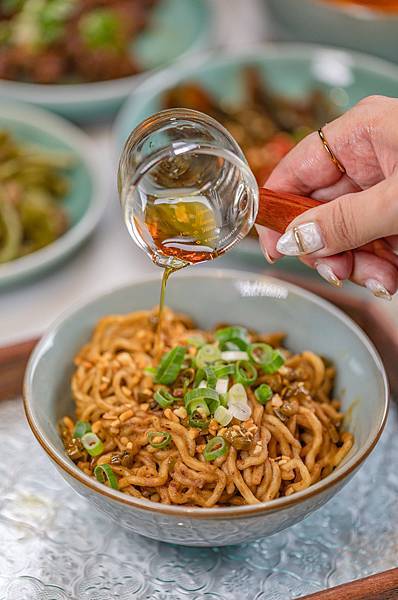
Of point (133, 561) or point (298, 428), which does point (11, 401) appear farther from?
point (298, 428)

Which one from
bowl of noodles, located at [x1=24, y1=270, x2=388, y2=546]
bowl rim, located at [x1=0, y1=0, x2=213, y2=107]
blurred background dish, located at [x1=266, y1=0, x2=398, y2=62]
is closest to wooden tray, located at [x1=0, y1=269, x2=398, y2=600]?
bowl of noodles, located at [x1=24, y1=270, x2=388, y2=546]

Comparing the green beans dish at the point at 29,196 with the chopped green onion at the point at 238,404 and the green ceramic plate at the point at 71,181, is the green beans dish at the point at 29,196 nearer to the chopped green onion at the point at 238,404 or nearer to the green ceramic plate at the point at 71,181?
the green ceramic plate at the point at 71,181

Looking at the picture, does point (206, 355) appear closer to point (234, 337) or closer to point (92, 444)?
point (234, 337)

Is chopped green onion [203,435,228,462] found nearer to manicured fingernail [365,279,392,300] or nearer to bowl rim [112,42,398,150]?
manicured fingernail [365,279,392,300]

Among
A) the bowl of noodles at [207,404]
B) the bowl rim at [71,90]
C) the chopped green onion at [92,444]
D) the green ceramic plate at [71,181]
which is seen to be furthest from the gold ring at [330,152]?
the bowl rim at [71,90]

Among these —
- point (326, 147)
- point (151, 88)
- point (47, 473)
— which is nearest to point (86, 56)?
point (151, 88)

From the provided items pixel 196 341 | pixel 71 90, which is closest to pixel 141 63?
pixel 71 90
